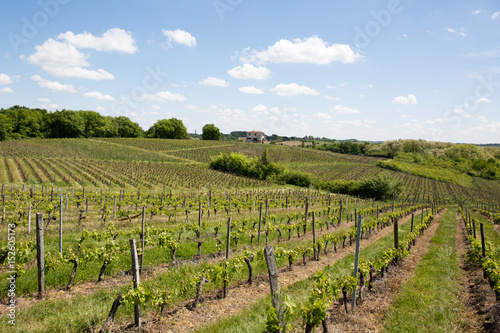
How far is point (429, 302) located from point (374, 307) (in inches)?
66.9

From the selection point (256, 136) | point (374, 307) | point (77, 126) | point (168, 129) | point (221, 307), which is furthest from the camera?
point (256, 136)

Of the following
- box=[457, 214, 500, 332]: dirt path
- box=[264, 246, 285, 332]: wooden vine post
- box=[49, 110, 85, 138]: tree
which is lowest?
box=[457, 214, 500, 332]: dirt path

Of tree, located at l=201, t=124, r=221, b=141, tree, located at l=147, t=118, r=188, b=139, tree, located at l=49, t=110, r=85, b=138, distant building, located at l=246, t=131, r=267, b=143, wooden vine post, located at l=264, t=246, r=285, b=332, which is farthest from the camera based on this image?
distant building, located at l=246, t=131, r=267, b=143

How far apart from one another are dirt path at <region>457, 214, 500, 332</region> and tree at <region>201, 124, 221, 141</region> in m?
110

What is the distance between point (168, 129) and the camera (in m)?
110

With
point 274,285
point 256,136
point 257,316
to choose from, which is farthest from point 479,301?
point 256,136

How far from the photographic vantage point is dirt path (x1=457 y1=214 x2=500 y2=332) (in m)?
6.49

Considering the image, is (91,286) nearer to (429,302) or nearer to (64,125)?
(429,302)

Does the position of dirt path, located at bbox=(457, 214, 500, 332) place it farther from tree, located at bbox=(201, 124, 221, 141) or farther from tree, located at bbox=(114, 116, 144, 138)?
tree, located at bbox=(114, 116, 144, 138)

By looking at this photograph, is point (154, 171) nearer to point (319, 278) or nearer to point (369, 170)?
point (319, 278)

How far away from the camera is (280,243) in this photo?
13750 mm

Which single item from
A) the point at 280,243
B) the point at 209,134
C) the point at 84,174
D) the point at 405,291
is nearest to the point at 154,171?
the point at 84,174

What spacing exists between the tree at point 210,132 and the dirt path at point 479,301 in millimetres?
109874

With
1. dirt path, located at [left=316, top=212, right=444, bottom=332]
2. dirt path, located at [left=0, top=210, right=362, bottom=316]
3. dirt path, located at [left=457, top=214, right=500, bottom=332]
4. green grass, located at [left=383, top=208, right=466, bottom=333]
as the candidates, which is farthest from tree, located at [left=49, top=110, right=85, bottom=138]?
dirt path, located at [left=457, top=214, right=500, bottom=332]
